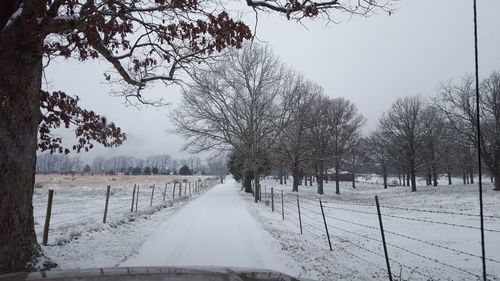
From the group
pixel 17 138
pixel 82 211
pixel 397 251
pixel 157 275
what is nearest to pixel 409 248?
pixel 397 251

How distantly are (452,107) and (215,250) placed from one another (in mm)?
41654

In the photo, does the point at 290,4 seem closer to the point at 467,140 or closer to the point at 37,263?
the point at 37,263

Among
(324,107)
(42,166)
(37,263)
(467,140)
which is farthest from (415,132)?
(42,166)

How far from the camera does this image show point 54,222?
14.8 metres

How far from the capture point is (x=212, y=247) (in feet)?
30.1

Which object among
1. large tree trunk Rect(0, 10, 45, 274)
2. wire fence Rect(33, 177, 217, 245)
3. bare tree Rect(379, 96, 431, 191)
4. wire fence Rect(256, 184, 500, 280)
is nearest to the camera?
large tree trunk Rect(0, 10, 45, 274)

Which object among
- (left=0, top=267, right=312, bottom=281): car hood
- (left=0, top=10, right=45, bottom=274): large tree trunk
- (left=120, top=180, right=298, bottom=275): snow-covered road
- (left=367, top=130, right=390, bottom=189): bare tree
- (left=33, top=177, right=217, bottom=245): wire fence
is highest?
(left=367, top=130, right=390, bottom=189): bare tree

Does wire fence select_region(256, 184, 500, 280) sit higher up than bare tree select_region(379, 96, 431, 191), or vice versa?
bare tree select_region(379, 96, 431, 191)

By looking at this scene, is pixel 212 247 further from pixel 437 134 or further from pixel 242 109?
pixel 437 134

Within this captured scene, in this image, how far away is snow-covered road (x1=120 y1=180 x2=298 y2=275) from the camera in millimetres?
7598

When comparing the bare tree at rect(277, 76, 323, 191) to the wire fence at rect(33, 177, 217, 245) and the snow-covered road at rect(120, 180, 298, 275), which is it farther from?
the snow-covered road at rect(120, 180, 298, 275)

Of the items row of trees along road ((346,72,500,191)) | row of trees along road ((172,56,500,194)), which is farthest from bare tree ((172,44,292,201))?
row of trees along road ((346,72,500,191))

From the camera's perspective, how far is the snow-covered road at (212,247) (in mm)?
7598

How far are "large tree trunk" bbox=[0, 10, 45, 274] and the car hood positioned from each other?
10.7 feet
